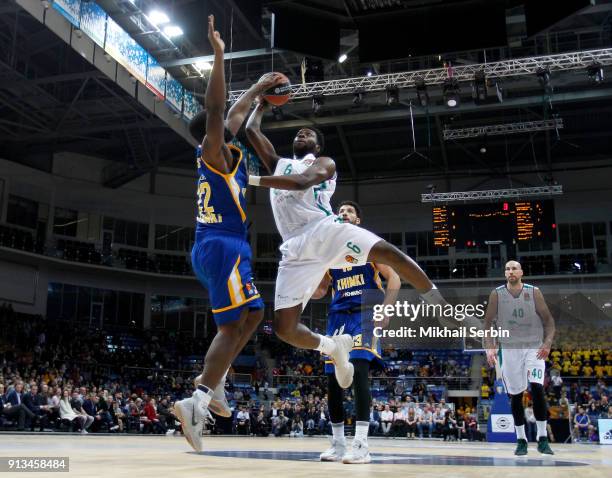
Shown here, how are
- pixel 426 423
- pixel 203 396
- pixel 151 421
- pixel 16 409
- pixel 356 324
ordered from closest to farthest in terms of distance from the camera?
pixel 203 396 → pixel 356 324 → pixel 16 409 → pixel 151 421 → pixel 426 423

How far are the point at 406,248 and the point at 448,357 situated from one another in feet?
20.6

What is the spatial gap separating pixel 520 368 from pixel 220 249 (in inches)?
133

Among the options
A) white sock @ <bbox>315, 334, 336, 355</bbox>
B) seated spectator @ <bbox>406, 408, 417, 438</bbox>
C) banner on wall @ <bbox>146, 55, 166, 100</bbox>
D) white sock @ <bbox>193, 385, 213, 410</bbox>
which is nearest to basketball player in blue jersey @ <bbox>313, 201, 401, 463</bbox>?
white sock @ <bbox>315, 334, 336, 355</bbox>

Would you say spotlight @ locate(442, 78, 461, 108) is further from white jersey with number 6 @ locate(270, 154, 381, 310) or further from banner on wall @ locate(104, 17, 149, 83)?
white jersey with number 6 @ locate(270, 154, 381, 310)

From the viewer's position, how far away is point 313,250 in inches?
158

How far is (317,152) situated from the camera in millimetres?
4590

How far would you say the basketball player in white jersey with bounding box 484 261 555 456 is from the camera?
18.2ft

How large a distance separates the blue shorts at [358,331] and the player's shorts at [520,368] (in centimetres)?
155

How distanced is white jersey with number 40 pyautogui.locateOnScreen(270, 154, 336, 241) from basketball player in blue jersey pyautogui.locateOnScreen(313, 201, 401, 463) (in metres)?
0.83

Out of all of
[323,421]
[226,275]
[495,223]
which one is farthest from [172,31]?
[226,275]

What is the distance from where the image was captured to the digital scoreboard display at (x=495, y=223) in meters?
19.3

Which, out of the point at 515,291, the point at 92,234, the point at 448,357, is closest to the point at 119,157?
the point at 92,234

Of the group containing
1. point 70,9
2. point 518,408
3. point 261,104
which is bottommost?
point 518,408

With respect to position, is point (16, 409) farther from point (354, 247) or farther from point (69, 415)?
point (354, 247)
